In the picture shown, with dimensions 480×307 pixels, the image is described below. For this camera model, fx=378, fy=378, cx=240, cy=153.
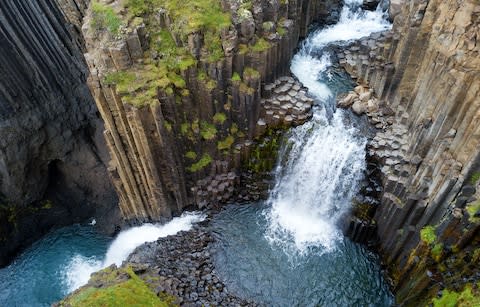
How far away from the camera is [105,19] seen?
16.2 m

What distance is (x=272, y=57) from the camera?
61.0 ft

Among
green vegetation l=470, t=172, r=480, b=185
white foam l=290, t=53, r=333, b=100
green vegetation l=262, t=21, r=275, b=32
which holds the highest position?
green vegetation l=262, t=21, r=275, b=32

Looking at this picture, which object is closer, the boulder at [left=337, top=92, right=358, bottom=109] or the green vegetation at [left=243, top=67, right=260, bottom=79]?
the green vegetation at [left=243, top=67, right=260, bottom=79]

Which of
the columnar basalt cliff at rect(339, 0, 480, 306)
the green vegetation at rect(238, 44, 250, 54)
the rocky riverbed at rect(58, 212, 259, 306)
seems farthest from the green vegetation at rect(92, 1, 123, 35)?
the columnar basalt cliff at rect(339, 0, 480, 306)

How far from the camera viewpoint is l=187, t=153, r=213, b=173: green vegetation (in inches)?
739

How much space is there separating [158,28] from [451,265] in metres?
15.1

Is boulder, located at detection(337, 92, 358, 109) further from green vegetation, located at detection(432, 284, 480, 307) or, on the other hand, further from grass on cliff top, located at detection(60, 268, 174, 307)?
grass on cliff top, located at detection(60, 268, 174, 307)

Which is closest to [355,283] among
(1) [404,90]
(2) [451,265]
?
(2) [451,265]

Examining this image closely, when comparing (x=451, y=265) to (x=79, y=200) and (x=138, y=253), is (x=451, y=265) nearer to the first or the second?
(x=138, y=253)

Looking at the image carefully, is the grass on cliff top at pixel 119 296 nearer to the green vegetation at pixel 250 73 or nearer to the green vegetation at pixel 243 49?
the green vegetation at pixel 250 73

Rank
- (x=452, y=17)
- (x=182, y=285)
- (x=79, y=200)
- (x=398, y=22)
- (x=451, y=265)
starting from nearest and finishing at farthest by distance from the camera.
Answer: (x=451, y=265)
(x=452, y=17)
(x=182, y=285)
(x=398, y=22)
(x=79, y=200)

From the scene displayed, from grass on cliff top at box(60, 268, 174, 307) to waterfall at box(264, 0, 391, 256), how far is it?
247 inches

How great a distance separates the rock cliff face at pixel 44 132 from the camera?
1888cm

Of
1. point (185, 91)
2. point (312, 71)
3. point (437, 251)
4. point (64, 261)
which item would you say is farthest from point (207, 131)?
point (437, 251)
